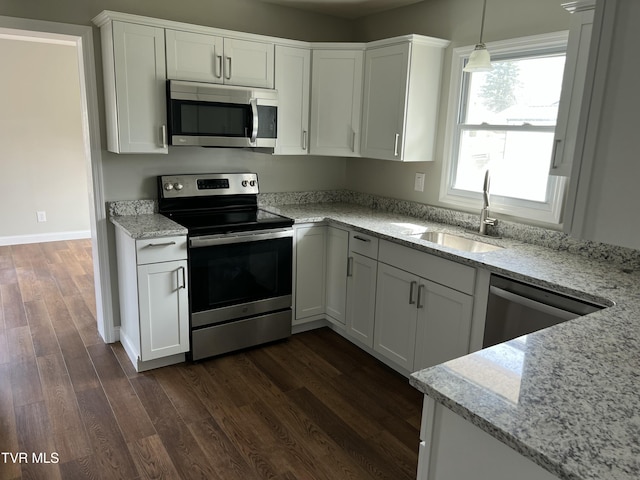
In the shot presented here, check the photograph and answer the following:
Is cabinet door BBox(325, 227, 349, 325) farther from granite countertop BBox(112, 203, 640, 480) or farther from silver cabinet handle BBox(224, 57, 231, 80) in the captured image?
granite countertop BBox(112, 203, 640, 480)

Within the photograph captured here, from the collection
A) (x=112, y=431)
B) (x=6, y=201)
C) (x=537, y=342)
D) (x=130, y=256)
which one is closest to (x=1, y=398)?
(x=112, y=431)

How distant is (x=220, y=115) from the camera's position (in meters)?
3.19

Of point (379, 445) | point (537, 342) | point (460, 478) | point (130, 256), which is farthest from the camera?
point (130, 256)

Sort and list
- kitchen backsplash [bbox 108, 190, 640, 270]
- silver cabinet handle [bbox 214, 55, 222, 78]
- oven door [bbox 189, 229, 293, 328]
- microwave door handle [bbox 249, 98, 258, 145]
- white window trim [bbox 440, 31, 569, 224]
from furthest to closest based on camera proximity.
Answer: microwave door handle [bbox 249, 98, 258, 145], silver cabinet handle [bbox 214, 55, 222, 78], oven door [bbox 189, 229, 293, 328], white window trim [bbox 440, 31, 569, 224], kitchen backsplash [bbox 108, 190, 640, 270]

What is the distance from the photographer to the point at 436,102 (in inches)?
133

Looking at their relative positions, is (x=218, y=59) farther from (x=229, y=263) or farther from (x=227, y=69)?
(x=229, y=263)

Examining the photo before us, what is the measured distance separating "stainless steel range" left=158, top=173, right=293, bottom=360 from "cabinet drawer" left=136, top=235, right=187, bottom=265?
0.06 meters

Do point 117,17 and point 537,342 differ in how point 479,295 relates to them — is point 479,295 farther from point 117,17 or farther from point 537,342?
point 117,17

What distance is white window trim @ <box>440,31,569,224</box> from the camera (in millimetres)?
2707

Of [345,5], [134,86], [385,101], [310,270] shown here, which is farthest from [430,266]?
[345,5]

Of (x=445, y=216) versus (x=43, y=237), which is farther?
(x=43, y=237)

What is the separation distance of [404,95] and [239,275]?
5.49 feet

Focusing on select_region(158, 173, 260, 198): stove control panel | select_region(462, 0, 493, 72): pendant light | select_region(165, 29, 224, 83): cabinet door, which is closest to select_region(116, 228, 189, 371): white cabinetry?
select_region(158, 173, 260, 198): stove control panel

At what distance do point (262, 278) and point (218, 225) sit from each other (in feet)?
1.69
